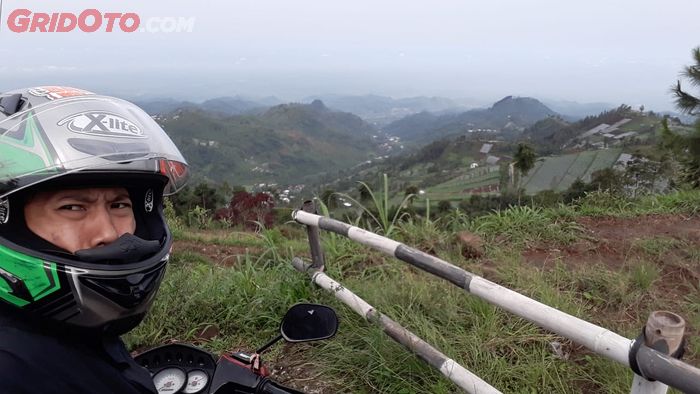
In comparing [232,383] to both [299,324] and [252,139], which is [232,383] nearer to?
[299,324]

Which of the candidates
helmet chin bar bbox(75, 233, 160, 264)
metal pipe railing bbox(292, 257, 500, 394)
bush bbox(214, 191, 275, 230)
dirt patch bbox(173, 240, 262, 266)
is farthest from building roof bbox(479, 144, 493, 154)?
helmet chin bar bbox(75, 233, 160, 264)

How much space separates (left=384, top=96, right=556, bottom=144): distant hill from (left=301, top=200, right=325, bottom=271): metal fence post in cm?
11568

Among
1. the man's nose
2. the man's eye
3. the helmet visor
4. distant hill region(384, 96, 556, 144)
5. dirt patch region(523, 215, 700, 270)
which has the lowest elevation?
distant hill region(384, 96, 556, 144)

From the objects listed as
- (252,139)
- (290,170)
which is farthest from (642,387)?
(252,139)

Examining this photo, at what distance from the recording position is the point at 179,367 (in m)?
1.63

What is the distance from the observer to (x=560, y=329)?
1.41m

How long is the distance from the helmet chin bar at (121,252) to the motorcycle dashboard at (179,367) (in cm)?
53

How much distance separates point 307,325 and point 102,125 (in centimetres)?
91

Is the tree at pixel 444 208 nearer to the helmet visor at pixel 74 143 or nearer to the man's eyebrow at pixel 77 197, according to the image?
the helmet visor at pixel 74 143

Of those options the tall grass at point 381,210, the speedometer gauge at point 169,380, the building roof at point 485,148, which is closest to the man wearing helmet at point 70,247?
the speedometer gauge at point 169,380

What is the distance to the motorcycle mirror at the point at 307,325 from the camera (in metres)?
1.60

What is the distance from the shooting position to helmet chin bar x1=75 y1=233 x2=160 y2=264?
3.68 feet

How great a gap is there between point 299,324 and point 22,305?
0.83 m

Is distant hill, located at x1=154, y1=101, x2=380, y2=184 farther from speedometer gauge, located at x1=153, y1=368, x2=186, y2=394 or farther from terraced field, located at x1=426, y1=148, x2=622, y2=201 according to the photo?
speedometer gauge, located at x1=153, y1=368, x2=186, y2=394
